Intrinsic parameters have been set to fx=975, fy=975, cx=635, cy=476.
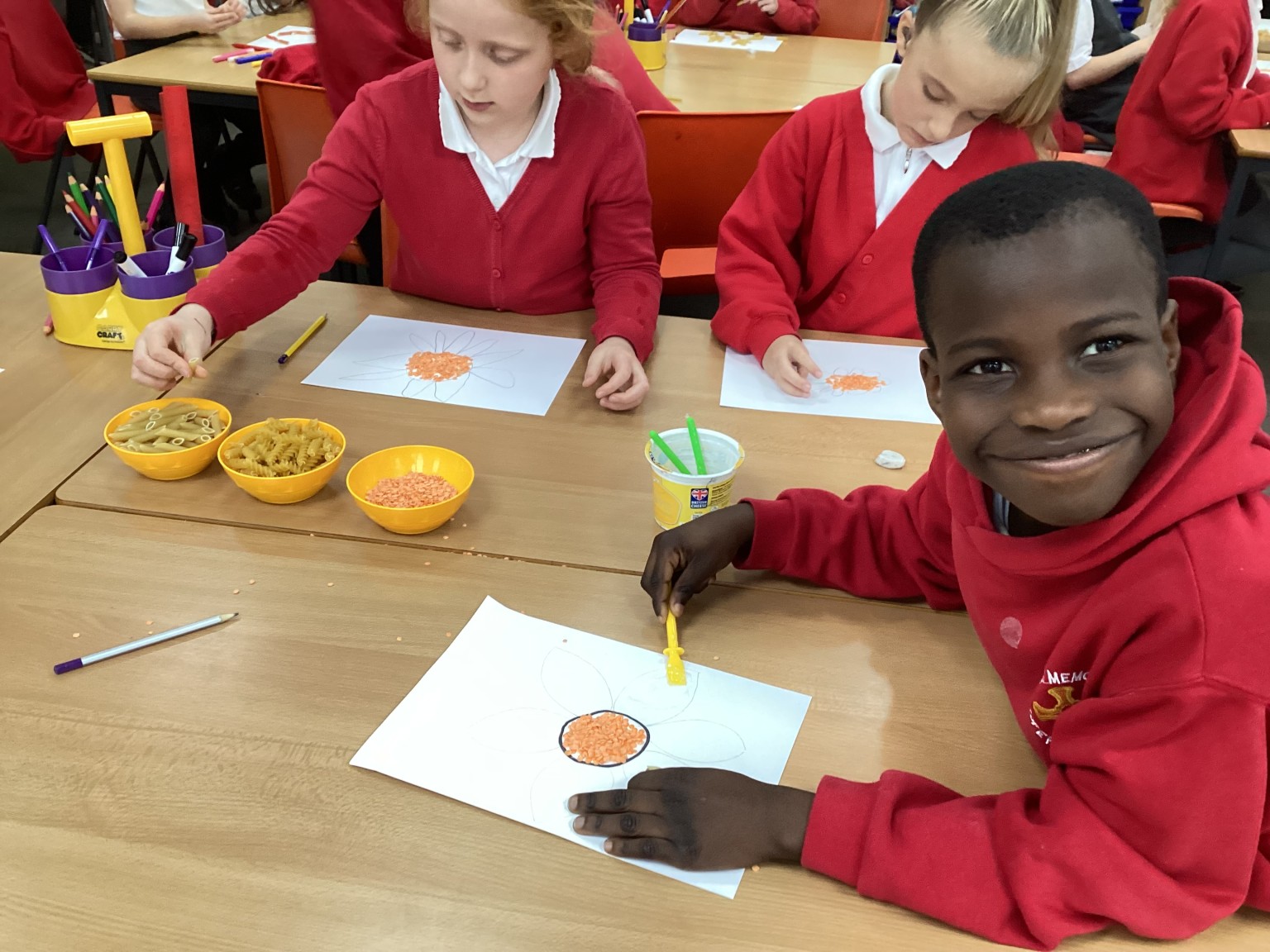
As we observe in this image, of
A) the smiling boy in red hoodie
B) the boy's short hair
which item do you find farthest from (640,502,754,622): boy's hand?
the boy's short hair

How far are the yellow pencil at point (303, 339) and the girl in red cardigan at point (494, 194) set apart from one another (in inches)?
2.0

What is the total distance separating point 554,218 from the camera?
59.6 inches

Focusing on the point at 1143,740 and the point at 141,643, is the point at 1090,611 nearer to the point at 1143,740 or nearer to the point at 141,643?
the point at 1143,740

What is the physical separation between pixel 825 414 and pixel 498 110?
0.64m

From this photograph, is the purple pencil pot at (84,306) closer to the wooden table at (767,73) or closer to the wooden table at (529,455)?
the wooden table at (529,455)

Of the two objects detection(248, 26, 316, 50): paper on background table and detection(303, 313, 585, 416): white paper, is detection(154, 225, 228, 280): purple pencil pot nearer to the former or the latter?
detection(303, 313, 585, 416): white paper

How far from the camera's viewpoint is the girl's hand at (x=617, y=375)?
1.21 meters

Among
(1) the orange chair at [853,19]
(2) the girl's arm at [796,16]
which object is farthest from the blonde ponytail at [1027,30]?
(1) the orange chair at [853,19]

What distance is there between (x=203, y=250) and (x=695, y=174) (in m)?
0.91

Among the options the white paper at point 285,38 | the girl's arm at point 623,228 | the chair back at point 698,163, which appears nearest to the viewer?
the girl's arm at point 623,228

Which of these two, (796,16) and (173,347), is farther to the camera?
(796,16)

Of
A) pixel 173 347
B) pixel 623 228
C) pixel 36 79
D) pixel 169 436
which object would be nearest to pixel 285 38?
pixel 36 79

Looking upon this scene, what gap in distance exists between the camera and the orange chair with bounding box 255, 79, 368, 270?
1835 millimetres

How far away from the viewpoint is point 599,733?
0.77 metres
